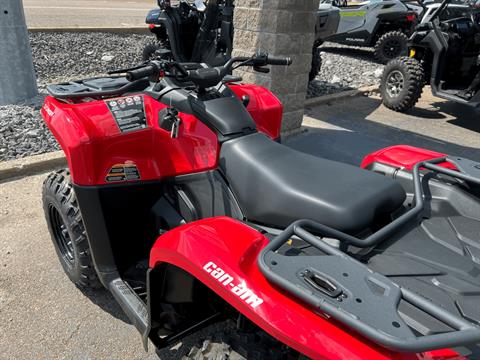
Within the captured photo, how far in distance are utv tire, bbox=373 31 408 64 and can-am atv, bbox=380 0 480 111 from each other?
2.83 m

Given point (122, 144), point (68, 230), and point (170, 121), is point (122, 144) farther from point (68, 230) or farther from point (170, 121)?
point (68, 230)

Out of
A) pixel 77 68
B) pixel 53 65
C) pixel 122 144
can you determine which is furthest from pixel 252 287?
pixel 53 65

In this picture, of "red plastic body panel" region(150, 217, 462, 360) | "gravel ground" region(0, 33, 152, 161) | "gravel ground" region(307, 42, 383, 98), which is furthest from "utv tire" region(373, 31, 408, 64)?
"red plastic body panel" region(150, 217, 462, 360)

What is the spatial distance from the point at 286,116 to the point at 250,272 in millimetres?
4344

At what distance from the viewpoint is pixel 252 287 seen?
126cm

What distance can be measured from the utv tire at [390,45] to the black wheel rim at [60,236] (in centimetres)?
977

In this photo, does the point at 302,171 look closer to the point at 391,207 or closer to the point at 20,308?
the point at 391,207

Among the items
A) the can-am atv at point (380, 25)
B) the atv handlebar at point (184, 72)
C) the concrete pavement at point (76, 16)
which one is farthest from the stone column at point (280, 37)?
the concrete pavement at point (76, 16)

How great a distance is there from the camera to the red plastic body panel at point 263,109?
2.66 metres

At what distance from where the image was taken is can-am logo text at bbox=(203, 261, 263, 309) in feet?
4.01

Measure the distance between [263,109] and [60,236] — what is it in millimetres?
1634

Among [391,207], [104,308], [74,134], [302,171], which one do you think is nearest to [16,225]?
[104,308]

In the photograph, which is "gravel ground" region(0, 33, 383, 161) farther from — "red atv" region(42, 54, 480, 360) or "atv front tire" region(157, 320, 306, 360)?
"atv front tire" region(157, 320, 306, 360)

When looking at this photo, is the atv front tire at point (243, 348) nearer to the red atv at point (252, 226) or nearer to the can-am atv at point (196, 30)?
the red atv at point (252, 226)
